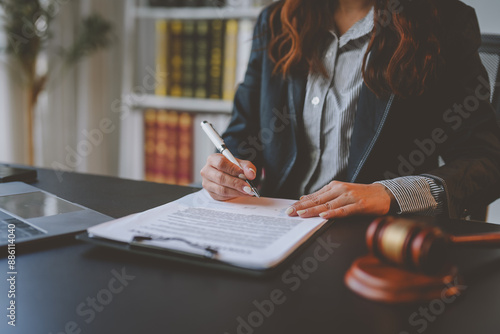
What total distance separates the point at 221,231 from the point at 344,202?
0.82ft

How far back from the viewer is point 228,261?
21.8 inches

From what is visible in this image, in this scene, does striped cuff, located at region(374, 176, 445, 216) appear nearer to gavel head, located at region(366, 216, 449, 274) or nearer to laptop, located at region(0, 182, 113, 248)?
gavel head, located at region(366, 216, 449, 274)

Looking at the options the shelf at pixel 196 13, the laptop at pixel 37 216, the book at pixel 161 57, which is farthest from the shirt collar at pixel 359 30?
the book at pixel 161 57

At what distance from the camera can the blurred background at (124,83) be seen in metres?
2.60

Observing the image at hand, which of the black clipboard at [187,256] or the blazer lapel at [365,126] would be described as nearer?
the black clipboard at [187,256]

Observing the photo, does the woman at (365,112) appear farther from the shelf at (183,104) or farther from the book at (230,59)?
the shelf at (183,104)

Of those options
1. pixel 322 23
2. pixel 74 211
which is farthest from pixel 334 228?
pixel 322 23

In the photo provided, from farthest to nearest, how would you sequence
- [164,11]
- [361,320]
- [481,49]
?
[164,11] → [481,49] → [361,320]

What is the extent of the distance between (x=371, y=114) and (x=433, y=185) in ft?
0.96

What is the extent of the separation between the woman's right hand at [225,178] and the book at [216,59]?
1.92 m

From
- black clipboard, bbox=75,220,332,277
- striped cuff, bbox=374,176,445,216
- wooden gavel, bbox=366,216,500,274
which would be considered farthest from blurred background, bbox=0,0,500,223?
wooden gavel, bbox=366,216,500,274

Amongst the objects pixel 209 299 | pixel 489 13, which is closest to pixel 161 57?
pixel 489 13

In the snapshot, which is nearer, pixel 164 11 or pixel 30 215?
pixel 30 215

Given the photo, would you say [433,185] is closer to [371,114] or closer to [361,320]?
[371,114]
